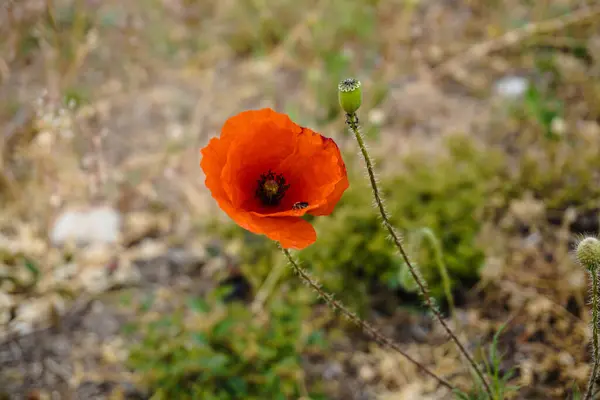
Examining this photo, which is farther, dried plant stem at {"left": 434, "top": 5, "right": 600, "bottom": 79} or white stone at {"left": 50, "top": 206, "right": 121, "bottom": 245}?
dried plant stem at {"left": 434, "top": 5, "right": 600, "bottom": 79}

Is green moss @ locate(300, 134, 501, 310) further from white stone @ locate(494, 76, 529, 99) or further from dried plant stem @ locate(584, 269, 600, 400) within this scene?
dried plant stem @ locate(584, 269, 600, 400)

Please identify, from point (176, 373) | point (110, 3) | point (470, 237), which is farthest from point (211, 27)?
point (176, 373)

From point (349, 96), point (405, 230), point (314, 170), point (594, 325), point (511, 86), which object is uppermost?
point (511, 86)

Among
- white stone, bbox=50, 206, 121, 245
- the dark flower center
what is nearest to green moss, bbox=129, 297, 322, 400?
the dark flower center

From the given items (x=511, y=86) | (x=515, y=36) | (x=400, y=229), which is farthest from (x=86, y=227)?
(x=515, y=36)

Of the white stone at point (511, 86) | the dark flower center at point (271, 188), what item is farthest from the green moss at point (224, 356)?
the white stone at point (511, 86)

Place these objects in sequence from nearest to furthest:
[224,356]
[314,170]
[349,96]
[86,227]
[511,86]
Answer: [349,96]
[314,170]
[224,356]
[86,227]
[511,86]

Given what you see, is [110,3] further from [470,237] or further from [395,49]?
[470,237]

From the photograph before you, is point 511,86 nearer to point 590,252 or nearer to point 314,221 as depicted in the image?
point 314,221
